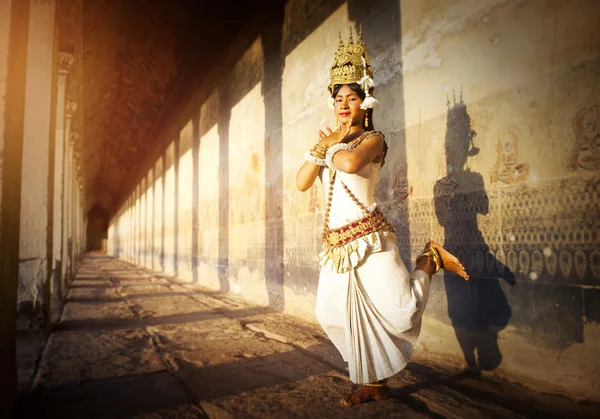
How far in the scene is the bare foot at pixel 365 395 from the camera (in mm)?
1838

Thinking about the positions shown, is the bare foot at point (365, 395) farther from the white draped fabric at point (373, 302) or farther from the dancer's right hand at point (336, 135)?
the dancer's right hand at point (336, 135)

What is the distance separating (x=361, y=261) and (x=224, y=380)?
1251 mm

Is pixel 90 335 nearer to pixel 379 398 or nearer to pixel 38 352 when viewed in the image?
pixel 38 352

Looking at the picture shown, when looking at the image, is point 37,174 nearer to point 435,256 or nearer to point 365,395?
point 365,395

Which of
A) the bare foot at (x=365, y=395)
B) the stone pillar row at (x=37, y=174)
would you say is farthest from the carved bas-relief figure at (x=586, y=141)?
the stone pillar row at (x=37, y=174)

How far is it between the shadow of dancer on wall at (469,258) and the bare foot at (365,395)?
92 cm

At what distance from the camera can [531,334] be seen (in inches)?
85.4

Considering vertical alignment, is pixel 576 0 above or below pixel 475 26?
below

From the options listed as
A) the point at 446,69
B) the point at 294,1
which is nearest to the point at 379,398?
the point at 446,69

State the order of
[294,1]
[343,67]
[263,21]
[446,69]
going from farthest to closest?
[263,21]
[294,1]
[446,69]
[343,67]

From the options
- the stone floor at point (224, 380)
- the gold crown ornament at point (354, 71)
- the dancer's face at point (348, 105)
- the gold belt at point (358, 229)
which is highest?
the gold crown ornament at point (354, 71)

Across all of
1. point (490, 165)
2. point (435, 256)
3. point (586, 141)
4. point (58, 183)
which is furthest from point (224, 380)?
point (58, 183)

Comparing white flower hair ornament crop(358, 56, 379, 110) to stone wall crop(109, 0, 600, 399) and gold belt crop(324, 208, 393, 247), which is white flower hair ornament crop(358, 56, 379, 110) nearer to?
gold belt crop(324, 208, 393, 247)

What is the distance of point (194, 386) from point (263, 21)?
5.56 m
